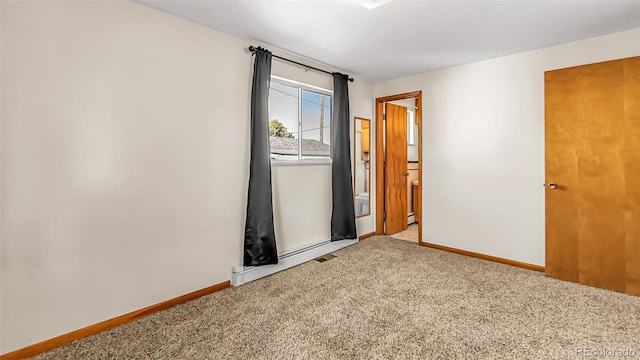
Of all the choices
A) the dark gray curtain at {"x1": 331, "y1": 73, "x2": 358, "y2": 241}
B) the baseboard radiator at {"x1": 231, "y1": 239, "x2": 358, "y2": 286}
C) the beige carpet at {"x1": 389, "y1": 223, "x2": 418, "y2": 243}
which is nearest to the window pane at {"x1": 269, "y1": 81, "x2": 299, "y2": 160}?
the dark gray curtain at {"x1": 331, "y1": 73, "x2": 358, "y2": 241}

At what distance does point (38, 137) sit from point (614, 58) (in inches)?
187

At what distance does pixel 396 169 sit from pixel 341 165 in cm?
144

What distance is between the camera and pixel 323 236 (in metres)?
3.81

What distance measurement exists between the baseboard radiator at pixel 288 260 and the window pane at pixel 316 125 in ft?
3.79

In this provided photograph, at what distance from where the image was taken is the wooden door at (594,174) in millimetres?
2545

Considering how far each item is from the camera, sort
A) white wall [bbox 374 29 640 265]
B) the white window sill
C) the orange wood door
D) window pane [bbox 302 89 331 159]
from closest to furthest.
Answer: white wall [bbox 374 29 640 265], the white window sill, window pane [bbox 302 89 331 159], the orange wood door

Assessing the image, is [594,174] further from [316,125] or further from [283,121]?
[283,121]

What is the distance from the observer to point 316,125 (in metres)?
3.73

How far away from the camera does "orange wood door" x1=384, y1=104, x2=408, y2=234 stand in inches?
183

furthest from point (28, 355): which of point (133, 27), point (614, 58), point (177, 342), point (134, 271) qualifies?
point (614, 58)

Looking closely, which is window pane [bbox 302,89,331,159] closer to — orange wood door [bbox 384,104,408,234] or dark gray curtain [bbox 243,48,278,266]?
dark gray curtain [bbox 243,48,278,266]

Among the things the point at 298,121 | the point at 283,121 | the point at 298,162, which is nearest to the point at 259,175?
the point at 298,162

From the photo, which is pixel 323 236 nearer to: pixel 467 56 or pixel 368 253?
pixel 368 253

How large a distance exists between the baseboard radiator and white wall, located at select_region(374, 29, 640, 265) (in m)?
1.38
